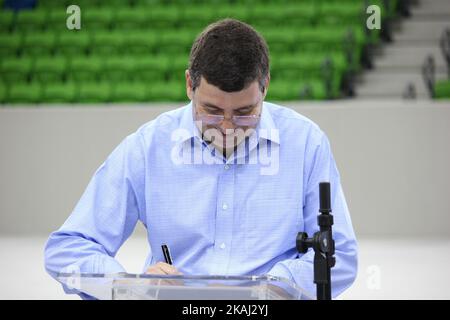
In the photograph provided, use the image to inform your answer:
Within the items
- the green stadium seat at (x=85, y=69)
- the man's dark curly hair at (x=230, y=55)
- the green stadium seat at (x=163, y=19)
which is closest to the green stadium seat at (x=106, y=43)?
the green stadium seat at (x=85, y=69)

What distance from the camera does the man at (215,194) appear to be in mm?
1745

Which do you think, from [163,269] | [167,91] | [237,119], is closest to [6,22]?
[167,91]

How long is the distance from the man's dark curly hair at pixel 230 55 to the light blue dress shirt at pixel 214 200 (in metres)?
0.17

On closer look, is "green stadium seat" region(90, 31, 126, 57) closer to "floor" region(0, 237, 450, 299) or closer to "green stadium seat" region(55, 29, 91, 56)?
"green stadium seat" region(55, 29, 91, 56)

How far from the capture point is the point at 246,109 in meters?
1.72

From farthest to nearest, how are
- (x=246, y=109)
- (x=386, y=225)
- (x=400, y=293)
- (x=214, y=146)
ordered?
1. (x=386, y=225)
2. (x=400, y=293)
3. (x=214, y=146)
4. (x=246, y=109)

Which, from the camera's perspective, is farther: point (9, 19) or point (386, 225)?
point (9, 19)

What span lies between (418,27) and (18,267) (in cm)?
505

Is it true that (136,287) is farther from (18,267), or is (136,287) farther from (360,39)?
(360,39)

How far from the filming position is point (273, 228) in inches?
71.6

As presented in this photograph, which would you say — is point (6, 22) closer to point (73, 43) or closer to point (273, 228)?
point (73, 43)

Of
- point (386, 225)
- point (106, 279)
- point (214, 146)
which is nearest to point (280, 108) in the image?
point (214, 146)

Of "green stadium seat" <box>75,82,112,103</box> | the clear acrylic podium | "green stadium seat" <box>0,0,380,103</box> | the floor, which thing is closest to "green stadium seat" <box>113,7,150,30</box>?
"green stadium seat" <box>0,0,380,103</box>

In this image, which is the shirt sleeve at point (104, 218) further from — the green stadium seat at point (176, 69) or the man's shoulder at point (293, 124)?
the green stadium seat at point (176, 69)
